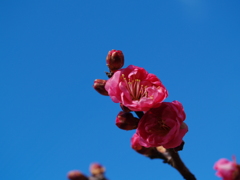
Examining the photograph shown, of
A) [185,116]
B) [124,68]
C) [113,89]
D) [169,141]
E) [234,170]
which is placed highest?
[124,68]

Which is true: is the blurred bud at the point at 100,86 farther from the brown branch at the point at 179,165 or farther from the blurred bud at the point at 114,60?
the brown branch at the point at 179,165

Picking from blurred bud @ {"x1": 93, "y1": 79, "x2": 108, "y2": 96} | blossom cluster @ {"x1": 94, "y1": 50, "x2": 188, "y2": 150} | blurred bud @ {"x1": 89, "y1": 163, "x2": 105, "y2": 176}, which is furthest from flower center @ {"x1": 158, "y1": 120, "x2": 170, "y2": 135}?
blurred bud @ {"x1": 89, "y1": 163, "x2": 105, "y2": 176}

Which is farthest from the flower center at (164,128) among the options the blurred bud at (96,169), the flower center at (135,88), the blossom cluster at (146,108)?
the blurred bud at (96,169)

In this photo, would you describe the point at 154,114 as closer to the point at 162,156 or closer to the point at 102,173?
the point at 162,156

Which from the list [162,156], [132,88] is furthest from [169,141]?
[132,88]

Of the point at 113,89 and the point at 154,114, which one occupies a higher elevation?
the point at 113,89

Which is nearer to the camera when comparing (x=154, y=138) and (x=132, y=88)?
(x=154, y=138)

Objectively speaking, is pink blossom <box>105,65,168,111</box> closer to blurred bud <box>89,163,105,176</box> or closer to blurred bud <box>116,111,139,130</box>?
blurred bud <box>116,111,139,130</box>
